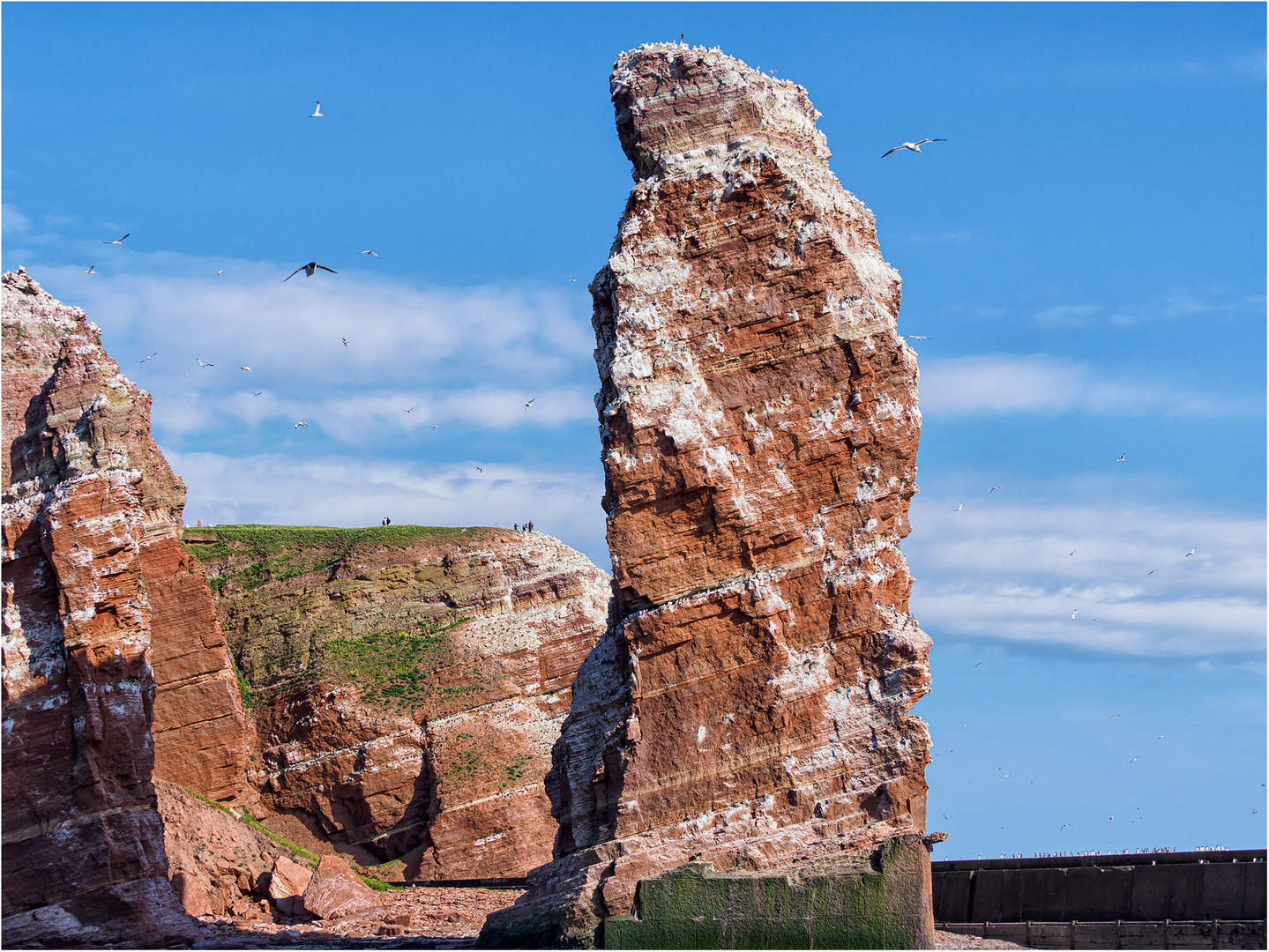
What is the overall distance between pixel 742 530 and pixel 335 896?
2048 centimetres

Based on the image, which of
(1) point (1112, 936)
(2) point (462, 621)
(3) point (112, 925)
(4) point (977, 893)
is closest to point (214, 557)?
(2) point (462, 621)

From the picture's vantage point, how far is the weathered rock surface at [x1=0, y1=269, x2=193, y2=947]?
1396 inches

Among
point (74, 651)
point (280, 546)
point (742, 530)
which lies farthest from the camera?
point (280, 546)

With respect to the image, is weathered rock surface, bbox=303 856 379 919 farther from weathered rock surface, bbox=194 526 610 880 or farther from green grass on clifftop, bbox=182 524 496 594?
green grass on clifftop, bbox=182 524 496 594

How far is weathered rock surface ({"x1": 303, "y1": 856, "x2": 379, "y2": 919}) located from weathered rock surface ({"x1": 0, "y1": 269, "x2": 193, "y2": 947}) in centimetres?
525

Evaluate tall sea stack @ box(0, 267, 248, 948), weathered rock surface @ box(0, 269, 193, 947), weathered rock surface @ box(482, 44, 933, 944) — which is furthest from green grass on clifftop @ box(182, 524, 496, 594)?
weathered rock surface @ box(482, 44, 933, 944)

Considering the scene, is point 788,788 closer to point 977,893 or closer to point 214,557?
point 977,893

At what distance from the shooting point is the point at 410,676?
53.1m

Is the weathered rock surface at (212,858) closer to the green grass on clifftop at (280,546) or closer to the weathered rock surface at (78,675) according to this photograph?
the weathered rock surface at (78,675)

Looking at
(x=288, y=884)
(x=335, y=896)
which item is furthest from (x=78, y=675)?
(x=335, y=896)

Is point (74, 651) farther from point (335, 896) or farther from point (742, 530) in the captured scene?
point (742, 530)

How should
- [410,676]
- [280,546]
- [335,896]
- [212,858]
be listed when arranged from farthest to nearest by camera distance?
[280,546]
[410,676]
[212,858]
[335,896]

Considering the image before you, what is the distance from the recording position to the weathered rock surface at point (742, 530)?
26.2 meters

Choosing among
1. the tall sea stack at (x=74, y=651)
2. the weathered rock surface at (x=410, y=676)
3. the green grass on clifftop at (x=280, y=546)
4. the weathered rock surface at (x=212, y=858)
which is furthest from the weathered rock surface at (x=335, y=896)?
the green grass on clifftop at (x=280, y=546)
